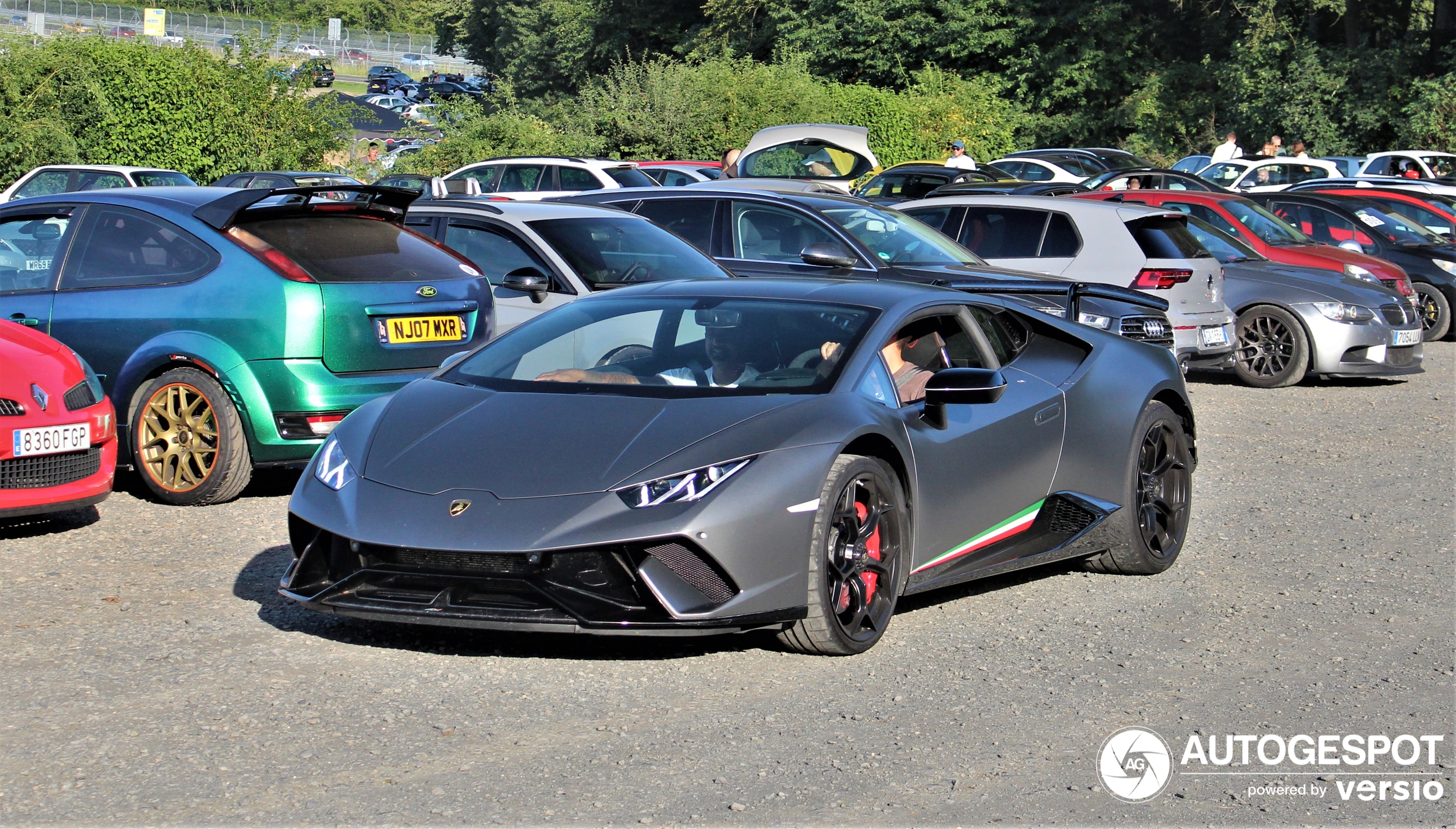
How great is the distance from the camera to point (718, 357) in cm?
564

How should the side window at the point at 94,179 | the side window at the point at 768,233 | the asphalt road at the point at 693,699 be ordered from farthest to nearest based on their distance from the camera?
the side window at the point at 94,179 → the side window at the point at 768,233 → the asphalt road at the point at 693,699

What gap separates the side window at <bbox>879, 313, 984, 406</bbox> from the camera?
5707 millimetres

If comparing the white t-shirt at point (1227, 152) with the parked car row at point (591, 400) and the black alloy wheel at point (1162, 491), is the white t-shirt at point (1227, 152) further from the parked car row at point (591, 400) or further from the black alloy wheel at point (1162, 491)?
the black alloy wheel at point (1162, 491)

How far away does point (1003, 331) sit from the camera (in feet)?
21.1

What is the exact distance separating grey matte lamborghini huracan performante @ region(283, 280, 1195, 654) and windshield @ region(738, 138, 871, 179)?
51.3 feet

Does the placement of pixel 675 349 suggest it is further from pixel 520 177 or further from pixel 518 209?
pixel 520 177

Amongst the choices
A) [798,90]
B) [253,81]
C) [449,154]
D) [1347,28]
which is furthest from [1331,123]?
[253,81]

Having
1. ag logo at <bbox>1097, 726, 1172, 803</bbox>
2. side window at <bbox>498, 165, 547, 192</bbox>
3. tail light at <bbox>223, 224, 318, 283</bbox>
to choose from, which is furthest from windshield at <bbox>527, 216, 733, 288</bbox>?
side window at <bbox>498, 165, 547, 192</bbox>

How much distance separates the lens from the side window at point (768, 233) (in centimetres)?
1150

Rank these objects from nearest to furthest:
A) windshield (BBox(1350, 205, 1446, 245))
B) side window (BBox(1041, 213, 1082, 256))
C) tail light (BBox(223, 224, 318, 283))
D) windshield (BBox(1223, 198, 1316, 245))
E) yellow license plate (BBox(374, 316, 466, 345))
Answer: tail light (BBox(223, 224, 318, 283))
yellow license plate (BBox(374, 316, 466, 345))
side window (BBox(1041, 213, 1082, 256))
windshield (BBox(1223, 198, 1316, 245))
windshield (BBox(1350, 205, 1446, 245))

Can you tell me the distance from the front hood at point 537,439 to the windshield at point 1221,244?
401 inches

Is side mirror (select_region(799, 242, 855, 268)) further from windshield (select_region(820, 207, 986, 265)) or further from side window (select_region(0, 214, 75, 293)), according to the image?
side window (select_region(0, 214, 75, 293))

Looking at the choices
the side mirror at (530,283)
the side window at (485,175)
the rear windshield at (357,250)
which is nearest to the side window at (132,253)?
the rear windshield at (357,250)

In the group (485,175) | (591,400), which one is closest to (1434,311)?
(485,175)
